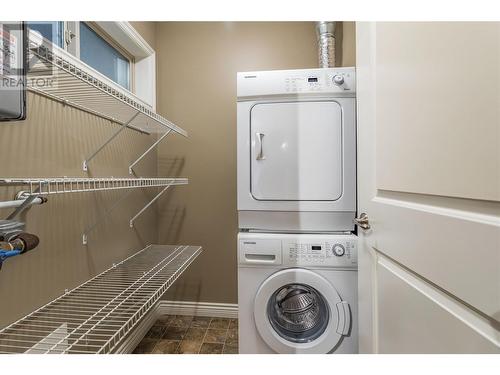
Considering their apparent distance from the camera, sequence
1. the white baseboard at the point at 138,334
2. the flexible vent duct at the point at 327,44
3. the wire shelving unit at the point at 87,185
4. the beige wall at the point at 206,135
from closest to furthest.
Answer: the wire shelving unit at the point at 87,185 < the white baseboard at the point at 138,334 < the flexible vent duct at the point at 327,44 < the beige wall at the point at 206,135

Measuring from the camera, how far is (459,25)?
60 centimetres

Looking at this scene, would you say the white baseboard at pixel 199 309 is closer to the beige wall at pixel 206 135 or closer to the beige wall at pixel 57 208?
the beige wall at pixel 206 135

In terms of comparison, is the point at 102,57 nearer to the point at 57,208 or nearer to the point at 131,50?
the point at 131,50

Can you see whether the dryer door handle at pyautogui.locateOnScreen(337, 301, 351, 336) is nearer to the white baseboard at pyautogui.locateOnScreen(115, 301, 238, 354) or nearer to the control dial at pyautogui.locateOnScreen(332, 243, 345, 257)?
the control dial at pyautogui.locateOnScreen(332, 243, 345, 257)

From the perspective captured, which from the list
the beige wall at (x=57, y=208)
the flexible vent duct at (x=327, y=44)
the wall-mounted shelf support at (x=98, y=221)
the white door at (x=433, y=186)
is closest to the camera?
the white door at (x=433, y=186)

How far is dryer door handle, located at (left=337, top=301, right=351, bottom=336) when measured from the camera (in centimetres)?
139

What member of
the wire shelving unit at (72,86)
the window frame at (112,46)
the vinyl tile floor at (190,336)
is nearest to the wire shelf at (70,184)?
the wire shelving unit at (72,86)

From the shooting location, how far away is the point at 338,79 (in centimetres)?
152

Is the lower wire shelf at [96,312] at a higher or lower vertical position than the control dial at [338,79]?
lower

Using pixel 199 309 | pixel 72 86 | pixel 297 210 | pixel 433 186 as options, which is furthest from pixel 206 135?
pixel 433 186

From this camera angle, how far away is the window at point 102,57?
5.21 feet

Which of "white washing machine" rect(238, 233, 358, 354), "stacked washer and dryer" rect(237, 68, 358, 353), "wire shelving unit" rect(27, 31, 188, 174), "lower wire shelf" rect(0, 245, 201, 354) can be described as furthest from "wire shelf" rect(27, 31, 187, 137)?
"white washing machine" rect(238, 233, 358, 354)

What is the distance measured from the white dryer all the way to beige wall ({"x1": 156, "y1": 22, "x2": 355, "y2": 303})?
63cm
